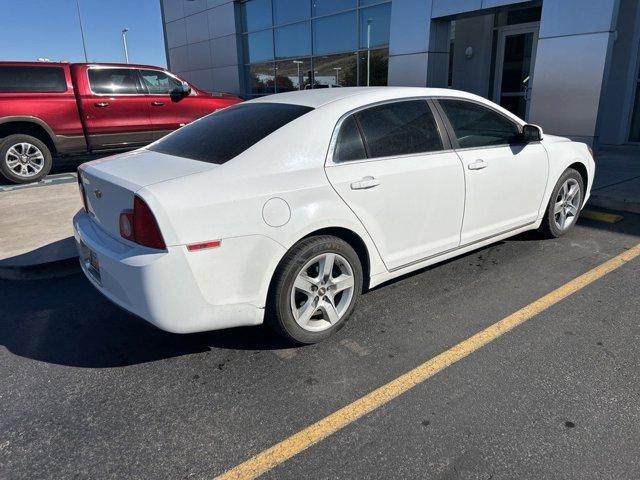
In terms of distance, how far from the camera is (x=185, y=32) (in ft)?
71.2

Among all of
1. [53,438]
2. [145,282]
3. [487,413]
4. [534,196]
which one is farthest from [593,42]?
[53,438]

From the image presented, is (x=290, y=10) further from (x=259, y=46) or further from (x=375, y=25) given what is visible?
(x=375, y=25)

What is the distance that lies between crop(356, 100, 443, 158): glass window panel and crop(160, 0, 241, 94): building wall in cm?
1682

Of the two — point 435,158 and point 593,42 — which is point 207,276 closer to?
point 435,158

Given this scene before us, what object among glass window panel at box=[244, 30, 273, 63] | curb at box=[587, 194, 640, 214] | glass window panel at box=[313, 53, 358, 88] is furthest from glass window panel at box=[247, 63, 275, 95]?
curb at box=[587, 194, 640, 214]

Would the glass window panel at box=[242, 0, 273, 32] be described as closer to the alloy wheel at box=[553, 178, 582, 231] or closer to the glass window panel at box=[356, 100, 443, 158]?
the alloy wheel at box=[553, 178, 582, 231]

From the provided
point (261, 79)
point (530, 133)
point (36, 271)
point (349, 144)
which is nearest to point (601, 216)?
point (530, 133)

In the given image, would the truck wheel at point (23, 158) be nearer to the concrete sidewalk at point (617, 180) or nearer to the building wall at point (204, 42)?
the concrete sidewalk at point (617, 180)

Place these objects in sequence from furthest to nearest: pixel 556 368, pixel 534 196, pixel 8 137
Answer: pixel 8 137 < pixel 534 196 < pixel 556 368

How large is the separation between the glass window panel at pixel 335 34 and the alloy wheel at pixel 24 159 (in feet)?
29.0

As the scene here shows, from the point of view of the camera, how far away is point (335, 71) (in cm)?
1471

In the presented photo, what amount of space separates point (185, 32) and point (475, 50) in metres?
14.5

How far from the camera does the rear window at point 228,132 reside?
3.05 metres

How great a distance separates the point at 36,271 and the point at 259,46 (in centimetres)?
1556
